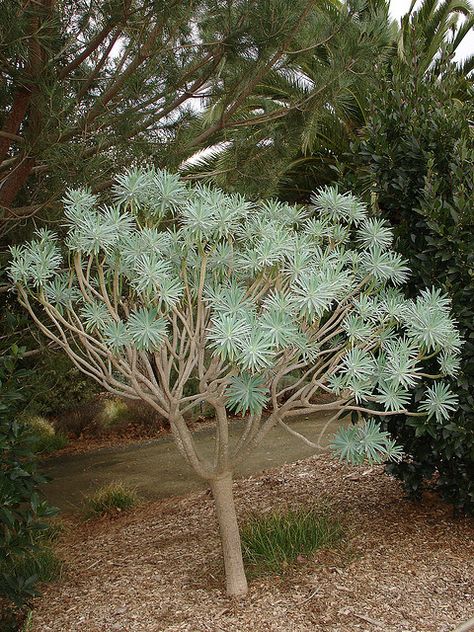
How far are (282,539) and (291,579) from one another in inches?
11.5

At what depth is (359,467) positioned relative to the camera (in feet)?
19.0

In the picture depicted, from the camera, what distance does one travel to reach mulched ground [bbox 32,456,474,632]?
3.32 metres

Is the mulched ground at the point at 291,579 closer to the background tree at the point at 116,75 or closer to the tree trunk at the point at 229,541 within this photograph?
the tree trunk at the point at 229,541

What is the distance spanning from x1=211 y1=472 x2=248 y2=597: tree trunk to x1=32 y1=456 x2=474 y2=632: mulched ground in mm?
89

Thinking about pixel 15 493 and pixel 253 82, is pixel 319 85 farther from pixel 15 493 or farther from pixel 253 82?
pixel 15 493

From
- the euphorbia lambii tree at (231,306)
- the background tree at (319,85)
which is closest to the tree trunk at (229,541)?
the euphorbia lambii tree at (231,306)

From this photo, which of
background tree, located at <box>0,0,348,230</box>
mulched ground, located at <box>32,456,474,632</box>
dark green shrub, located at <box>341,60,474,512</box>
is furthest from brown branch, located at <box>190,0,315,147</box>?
mulched ground, located at <box>32,456,474,632</box>

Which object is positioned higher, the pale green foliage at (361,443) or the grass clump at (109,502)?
the pale green foliage at (361,443)

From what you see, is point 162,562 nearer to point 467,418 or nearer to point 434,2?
point 467,418

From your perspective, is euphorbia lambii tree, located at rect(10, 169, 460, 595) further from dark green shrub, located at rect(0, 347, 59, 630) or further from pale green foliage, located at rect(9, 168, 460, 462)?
dark green shrub, located at rect(0, 347, 59, 630)

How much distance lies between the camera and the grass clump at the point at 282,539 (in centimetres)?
381

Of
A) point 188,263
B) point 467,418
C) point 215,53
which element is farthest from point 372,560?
point 215,53

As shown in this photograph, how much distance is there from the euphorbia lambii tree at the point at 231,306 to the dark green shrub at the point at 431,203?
0.43 m

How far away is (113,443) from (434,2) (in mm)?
8348
